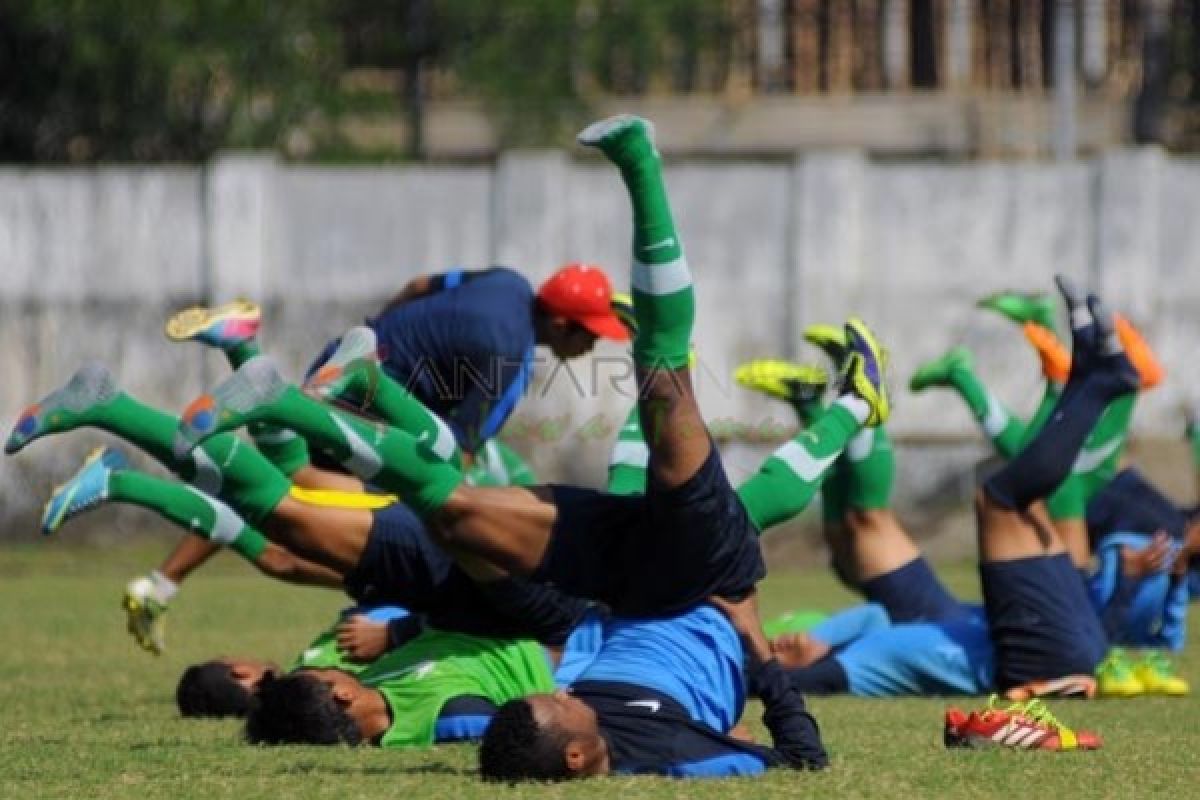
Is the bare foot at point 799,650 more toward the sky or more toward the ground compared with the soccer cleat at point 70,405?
more toward the ground

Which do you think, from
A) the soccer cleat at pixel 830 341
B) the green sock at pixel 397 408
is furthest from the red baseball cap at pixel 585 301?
the green sock at pixel 397 408

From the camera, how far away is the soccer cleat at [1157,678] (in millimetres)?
10469

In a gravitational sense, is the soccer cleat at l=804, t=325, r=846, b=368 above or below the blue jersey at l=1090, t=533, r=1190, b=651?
above

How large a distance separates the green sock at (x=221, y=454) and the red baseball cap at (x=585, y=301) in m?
1.96

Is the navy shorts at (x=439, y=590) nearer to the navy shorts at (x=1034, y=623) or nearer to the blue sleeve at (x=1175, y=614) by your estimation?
the navy shorts at (x=1034, y=623)

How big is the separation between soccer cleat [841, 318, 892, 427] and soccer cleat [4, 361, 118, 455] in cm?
228

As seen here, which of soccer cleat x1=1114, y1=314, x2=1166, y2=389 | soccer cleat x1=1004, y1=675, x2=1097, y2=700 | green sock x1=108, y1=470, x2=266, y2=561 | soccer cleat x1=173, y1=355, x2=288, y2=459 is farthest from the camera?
soccer cleat x1=1114, y1=314, x2=1166, y2=389

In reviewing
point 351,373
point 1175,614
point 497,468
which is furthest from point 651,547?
point 1175,614

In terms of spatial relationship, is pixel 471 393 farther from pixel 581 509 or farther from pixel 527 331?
pixel 581 509

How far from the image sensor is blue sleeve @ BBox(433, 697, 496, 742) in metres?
8.67

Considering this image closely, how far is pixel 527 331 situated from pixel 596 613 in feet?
4.88

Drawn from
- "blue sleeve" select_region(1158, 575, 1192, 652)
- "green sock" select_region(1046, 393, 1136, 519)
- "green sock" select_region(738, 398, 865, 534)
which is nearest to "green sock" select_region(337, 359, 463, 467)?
"green sock" select_region(738, 398, 865, 534)

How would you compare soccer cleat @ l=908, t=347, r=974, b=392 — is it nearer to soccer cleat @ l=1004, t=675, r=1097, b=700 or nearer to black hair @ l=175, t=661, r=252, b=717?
soccer cleat @ l=1004, t=675, r=1097, b=700

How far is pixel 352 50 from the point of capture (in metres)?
27.6
